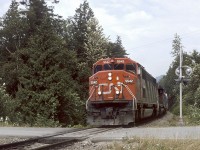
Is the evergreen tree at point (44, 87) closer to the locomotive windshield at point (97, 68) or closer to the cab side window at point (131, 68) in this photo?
the locomotive windshield at point (97, 68)

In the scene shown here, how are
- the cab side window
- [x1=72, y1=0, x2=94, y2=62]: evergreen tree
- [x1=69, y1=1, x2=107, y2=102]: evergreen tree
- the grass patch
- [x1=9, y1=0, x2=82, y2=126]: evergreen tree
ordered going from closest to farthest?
the grass patch → the cab side window → [x1=9, y1=0, x2=82, y2=126]: evergreen tree → [x1=69, y1=1, x2=107, y2=102]: evergreen tree → [x1=72, y1=0, x2=94, y2=62]: evergreen tree

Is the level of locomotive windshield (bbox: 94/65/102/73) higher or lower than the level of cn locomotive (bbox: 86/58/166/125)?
higher

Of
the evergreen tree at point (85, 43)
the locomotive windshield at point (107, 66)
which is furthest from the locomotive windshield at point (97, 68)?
the evergreen tree at point (85, 43)

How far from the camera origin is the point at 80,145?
1189 centimetres

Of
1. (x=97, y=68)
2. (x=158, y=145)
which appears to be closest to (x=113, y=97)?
(x=97, y=68)

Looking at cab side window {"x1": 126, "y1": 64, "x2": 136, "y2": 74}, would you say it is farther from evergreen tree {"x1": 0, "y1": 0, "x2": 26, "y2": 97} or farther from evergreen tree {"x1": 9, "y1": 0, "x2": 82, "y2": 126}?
evergreen tree {"x1": 0, "y1": 0, "x2": 26, "y2": 97}

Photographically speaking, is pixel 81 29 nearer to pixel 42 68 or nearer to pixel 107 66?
pixel 42 68

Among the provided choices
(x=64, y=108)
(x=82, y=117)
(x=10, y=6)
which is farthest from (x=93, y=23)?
(x=64, y=108)

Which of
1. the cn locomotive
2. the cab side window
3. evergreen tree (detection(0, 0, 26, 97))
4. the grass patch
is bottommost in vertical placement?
the grass patch

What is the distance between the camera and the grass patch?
394 inches

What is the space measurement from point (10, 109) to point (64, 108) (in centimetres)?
610

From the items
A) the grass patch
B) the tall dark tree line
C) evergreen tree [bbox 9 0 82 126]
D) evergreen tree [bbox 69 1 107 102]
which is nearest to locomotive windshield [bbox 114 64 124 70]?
the tall dark tree line

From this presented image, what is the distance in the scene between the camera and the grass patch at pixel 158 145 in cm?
1001

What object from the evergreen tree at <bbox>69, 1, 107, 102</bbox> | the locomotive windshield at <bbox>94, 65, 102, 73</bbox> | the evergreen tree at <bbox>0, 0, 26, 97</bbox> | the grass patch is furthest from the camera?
the evergreen tree at <bbox>69, 1, 107, 102</bbox>
